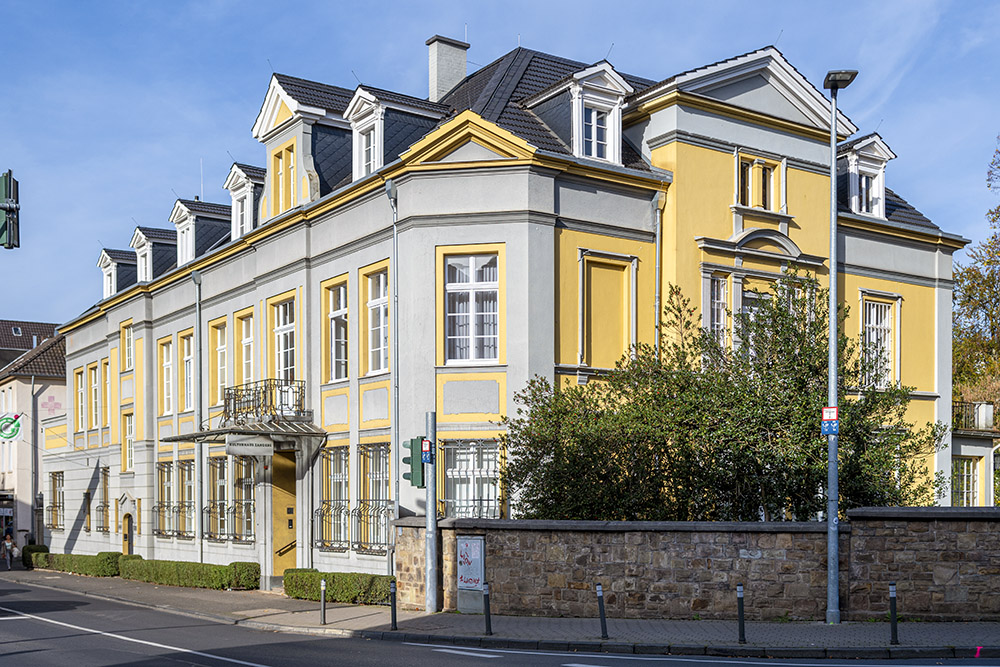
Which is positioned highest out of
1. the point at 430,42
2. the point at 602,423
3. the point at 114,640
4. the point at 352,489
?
the point at 430,42

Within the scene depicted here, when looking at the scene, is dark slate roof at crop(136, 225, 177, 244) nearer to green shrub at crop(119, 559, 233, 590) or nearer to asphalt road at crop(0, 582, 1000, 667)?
green shrub at crop(119, 559, 233, 590)

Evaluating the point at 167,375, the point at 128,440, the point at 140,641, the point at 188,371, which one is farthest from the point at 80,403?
the point at 140,641

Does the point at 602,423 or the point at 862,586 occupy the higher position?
the point at 602,423

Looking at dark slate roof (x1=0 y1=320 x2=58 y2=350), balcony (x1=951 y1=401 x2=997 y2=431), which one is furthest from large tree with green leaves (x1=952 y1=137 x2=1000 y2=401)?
dark slate roof (x1=0 y1=320 x2=58 y2=350)

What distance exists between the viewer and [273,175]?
29.9 meters

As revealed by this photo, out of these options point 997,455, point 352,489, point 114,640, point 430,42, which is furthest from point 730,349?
point 997,455

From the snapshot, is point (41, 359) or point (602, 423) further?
point (41, 359)

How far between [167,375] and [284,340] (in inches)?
385

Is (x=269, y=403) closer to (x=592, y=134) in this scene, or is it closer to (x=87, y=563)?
(x=592, y=134)

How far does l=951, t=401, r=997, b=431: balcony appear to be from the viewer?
33.3m

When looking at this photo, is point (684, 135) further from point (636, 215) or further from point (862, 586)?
point (862, 586)

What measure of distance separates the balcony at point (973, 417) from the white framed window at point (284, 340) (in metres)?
19.0

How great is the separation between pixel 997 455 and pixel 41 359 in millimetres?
44800

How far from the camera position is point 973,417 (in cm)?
3500
